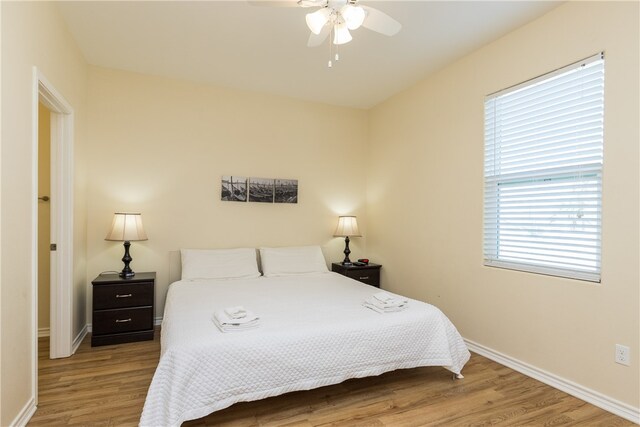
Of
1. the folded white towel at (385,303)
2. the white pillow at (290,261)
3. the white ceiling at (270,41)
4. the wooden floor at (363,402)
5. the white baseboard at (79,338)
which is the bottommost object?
the wooden floor at (363,402)

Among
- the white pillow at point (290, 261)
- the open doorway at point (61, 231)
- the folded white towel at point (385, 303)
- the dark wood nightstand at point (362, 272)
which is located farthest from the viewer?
the dark wood nightstand at point (362, 272)

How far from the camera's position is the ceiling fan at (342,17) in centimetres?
200

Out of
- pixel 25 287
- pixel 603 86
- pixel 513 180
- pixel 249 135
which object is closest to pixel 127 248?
pixel 25 287

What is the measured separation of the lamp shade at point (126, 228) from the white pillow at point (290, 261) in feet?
4.29

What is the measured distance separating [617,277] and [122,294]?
3958 mm

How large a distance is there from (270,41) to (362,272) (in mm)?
2823

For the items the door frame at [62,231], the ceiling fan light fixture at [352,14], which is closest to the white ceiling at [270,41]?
the ceiling fan light fixture at [352,14]

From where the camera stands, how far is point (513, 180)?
115 inches

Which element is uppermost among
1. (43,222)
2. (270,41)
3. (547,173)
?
(270,41)

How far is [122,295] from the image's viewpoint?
3314 millimetres

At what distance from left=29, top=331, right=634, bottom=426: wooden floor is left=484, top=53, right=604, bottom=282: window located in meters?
0.90

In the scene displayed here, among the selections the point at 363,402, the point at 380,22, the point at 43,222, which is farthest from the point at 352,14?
the point at 43,222

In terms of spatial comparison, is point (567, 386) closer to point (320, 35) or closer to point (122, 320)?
point (320, 35)

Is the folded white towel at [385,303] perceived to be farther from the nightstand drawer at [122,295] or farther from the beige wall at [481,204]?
the nightstand drawer at [122,295]
